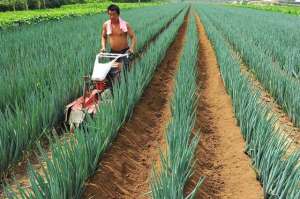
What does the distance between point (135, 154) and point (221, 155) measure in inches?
33.8

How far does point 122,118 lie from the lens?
452 centimetres

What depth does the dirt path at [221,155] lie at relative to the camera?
3.35 metres

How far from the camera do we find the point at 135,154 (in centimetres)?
410

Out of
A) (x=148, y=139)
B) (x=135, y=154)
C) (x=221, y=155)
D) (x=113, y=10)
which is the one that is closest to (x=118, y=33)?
(x=113, y=10)

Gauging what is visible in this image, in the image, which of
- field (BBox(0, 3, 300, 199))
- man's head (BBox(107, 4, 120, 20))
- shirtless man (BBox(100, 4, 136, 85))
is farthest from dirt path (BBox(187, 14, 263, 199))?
man's head (BBox(107, 4, 120, 20))

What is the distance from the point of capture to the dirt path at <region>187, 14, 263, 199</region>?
132 inches

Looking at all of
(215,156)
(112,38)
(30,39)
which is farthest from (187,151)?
(30,39)

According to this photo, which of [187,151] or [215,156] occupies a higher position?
[187,151]

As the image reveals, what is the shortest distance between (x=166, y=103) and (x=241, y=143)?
197cm

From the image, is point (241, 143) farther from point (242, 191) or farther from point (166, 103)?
point (166, 103)

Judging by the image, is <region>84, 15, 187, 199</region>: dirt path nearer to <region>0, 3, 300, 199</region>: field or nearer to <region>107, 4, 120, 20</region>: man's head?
<region>0, 3, 300, 199</region>: field

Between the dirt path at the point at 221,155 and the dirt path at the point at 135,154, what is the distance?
1.48ft

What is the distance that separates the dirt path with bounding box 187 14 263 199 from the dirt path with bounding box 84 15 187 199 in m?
0.45

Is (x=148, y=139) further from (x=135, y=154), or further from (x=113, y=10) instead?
(x=113, y=10)
